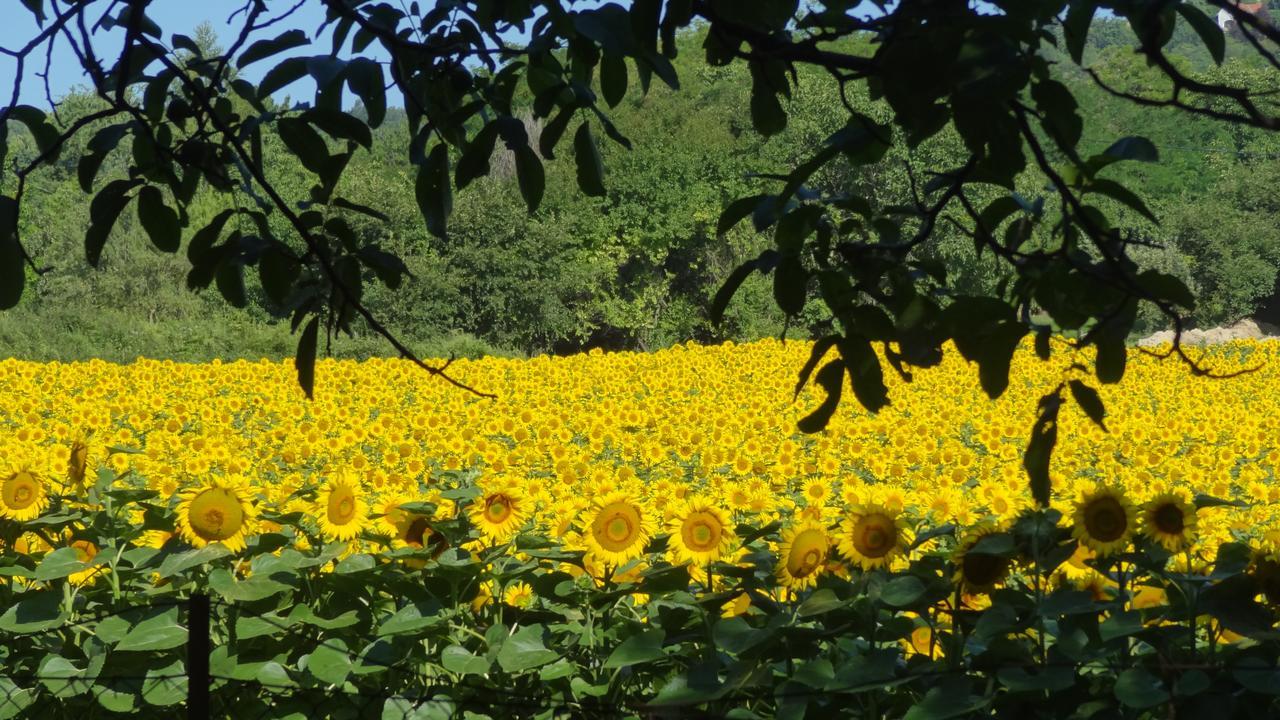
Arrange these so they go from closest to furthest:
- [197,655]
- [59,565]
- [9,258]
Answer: [9,258]
[197,655]
[59,565]

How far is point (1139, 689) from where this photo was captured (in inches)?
100

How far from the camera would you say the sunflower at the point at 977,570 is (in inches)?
116

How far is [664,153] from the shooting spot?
35.8m

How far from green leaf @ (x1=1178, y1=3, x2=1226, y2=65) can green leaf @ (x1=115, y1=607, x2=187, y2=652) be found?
241 cm

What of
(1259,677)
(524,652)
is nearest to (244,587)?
(524,652)

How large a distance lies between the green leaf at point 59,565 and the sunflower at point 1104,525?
7.65 feet

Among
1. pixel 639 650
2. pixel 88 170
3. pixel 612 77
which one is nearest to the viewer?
pixel 612 77

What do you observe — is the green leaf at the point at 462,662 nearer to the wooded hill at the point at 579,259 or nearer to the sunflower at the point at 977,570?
the sunflower at the point at 977,570

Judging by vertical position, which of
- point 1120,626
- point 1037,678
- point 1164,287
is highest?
point 1164,287

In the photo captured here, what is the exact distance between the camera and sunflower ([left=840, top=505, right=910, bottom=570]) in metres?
3.06

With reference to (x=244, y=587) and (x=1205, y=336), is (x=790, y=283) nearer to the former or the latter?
(x=244, y=587)

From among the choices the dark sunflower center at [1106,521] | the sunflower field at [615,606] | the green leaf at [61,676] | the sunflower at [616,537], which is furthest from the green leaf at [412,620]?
the dark sunflower center at [1106,521]

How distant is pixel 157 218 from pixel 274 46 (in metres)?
0.42

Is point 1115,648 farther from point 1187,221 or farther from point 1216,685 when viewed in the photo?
point 1187,221
